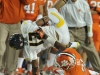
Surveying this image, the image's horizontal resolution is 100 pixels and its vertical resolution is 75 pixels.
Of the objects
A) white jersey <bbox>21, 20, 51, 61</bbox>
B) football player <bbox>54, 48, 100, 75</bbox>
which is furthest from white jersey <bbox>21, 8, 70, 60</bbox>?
football player <bbox>54, 48, 100, 75</bbox>

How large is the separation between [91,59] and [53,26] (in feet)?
3.24

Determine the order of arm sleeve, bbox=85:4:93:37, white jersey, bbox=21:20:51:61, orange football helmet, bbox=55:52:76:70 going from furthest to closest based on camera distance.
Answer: arm sleeve, bbox=85:4:93:37, white jersey, bbox=21:20:51:61, orange football helmet, bbox=55:52:76:70

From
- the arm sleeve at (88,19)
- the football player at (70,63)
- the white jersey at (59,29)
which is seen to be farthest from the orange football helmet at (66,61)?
the arm sleeve at (88,19)

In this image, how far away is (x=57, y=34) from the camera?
375cm

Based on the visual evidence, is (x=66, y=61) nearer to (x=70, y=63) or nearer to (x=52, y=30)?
(x=70, y=63)

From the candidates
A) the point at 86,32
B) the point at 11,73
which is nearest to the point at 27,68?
the point at 11,73

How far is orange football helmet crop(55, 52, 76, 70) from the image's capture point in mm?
3043

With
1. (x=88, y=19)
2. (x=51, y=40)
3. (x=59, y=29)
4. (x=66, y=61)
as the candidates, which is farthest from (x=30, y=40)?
(x=88, y=19)

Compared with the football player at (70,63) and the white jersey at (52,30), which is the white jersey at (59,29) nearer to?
the white jersey at (52,30)

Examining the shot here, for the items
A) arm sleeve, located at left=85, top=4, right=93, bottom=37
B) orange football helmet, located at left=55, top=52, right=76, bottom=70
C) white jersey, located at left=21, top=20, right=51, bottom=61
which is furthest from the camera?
arm sleeve, located at left=85, top=4, right=93, bottom=37

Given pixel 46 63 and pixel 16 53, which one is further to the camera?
pixel 46 63

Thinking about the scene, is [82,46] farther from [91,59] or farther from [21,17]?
[21,17]

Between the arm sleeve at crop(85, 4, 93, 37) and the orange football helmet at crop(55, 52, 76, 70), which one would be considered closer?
the orange football helmet at crop(55, 52, 76, 70)

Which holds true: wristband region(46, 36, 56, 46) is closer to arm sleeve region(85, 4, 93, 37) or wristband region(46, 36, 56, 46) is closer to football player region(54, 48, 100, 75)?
football player region(54, 48, 100, 75)
